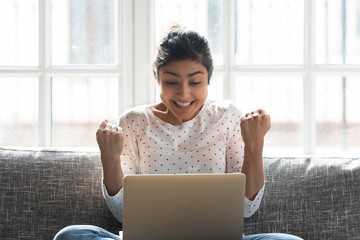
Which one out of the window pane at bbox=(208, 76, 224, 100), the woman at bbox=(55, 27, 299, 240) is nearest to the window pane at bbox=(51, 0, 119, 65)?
the window pane at bbox=(208, 76, 224, 100)

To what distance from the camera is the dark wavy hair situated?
1982mm

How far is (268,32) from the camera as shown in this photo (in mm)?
2568

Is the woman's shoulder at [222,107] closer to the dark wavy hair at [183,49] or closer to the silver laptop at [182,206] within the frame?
the dark wavy hair at [183,49]

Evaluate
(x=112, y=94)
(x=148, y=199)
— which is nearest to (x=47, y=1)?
(x=112, y=94)

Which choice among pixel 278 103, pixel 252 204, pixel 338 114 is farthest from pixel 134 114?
pixel 338 114

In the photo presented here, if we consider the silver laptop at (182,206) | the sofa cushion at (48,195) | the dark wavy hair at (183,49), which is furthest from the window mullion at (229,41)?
the silver laptop at (182,206)

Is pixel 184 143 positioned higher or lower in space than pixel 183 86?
lower

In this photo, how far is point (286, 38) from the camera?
2.56 m

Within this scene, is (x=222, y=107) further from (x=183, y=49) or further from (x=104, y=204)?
(x=104, y=204)

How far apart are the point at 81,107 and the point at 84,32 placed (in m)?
0.34

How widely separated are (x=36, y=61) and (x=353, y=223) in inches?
60.5

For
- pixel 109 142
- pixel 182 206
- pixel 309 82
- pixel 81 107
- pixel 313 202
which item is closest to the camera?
pixel 182 206

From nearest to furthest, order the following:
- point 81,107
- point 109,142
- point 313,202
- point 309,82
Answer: point 109,142 < point 313,202 < point 309,82 < point 81,107

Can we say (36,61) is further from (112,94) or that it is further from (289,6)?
(289,6)
